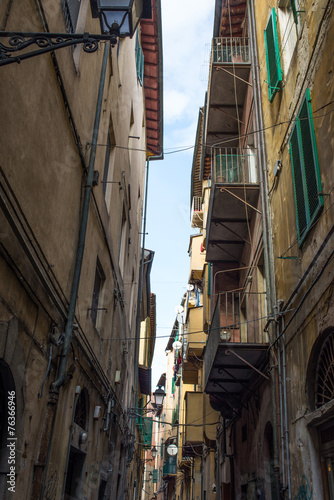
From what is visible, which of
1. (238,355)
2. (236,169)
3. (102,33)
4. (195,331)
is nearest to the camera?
(102,33)

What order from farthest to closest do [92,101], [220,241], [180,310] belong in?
[180,310]
[220,241]
[92,101]

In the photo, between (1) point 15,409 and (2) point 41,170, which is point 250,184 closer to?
(2) point 41,170

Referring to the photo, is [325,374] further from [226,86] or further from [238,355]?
[226,86]

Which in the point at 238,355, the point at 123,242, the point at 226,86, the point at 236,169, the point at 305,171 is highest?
the point at 226,86

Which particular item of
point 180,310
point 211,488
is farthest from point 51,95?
point 180,310

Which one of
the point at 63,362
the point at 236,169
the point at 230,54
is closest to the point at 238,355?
the point at 63,362

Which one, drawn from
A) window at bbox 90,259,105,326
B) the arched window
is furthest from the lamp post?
window at bbox 90,259,105,326

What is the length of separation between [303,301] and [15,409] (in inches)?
163

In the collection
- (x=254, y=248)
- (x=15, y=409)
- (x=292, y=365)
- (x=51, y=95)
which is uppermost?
(x=254, y=248)

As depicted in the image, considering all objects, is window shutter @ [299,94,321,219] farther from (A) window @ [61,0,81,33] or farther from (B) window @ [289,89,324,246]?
(A) window @ [61,0,81,33]

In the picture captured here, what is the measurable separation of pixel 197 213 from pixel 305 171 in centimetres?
1969

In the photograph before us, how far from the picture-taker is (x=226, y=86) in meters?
13.6

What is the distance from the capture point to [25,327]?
471 cm

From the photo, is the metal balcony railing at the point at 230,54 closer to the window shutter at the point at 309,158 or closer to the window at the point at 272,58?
the window at the point at 272,58
